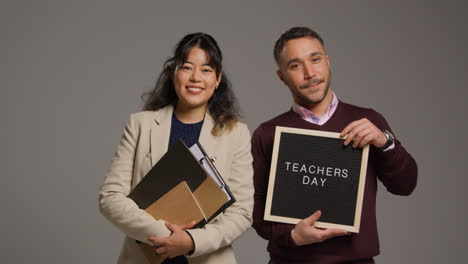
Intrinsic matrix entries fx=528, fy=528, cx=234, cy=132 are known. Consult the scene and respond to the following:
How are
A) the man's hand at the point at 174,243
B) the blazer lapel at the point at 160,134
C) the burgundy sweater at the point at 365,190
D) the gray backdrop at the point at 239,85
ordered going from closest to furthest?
the man's hand at the point at 174,243, the blazer lapel at the point at 160,134, the burgundy sweater at the point at 365,190, the gray backdrop at the point at 239,85

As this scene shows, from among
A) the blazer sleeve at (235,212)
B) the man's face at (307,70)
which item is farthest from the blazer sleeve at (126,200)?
the man's face at (307,70)

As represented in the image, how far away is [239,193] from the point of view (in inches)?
88.7

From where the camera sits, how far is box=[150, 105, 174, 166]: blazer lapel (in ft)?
7.37

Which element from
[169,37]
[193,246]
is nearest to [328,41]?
[169,37]

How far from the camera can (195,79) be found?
2.26 meters

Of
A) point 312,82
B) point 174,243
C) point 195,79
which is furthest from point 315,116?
point 174,243

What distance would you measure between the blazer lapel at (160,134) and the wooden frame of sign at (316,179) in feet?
1.58

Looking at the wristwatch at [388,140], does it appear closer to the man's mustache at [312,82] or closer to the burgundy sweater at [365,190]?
the burgundy sweater at [365,190]

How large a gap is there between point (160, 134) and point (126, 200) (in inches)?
13.3

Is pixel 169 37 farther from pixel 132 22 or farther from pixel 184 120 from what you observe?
pixel 184 120

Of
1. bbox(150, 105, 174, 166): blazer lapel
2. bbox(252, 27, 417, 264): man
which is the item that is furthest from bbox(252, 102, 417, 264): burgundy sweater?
bbox(150, 105, 174, 166): blazer lapel

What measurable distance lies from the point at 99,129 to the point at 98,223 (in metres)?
0.70

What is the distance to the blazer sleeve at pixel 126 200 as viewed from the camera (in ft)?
6.72

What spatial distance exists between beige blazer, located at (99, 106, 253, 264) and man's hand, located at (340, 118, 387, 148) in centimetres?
45
